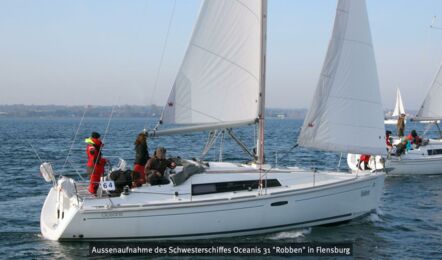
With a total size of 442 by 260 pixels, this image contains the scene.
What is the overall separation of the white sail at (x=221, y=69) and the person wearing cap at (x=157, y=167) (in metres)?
0.96

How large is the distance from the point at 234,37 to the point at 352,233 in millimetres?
6300

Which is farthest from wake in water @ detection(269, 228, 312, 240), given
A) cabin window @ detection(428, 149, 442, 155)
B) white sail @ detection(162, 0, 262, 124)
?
cabin window @ detection(428, 149, 442, 155)

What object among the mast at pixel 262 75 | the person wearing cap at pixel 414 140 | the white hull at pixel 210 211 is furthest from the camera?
the person wearing cap at pixel 414 140

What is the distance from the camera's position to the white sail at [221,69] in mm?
15602

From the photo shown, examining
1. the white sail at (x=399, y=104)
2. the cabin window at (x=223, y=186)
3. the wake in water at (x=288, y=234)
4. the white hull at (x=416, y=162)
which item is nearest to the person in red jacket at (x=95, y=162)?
the cabin window at (x=223, y=186)

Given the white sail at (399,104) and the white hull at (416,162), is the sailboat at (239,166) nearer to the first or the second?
the white hull at (416,162)

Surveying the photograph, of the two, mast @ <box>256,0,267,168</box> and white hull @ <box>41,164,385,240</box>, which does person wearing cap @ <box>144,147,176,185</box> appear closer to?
white hull @ <box>41,164,385,240</box>

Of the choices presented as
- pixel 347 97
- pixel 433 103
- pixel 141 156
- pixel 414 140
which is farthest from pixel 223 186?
pixel 433 103

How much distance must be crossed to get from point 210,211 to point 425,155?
1857 cm

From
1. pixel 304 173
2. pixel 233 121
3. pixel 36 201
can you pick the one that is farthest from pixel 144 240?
pixel 36 201

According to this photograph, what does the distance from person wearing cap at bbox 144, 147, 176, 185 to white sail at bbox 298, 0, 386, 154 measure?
3780mm

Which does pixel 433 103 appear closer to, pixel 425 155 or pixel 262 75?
pixel 425 155

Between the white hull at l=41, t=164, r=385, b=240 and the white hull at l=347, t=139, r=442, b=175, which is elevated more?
the white hull at l=347, t=139, r=442, b=175

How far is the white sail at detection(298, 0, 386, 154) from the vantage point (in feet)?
52.7
